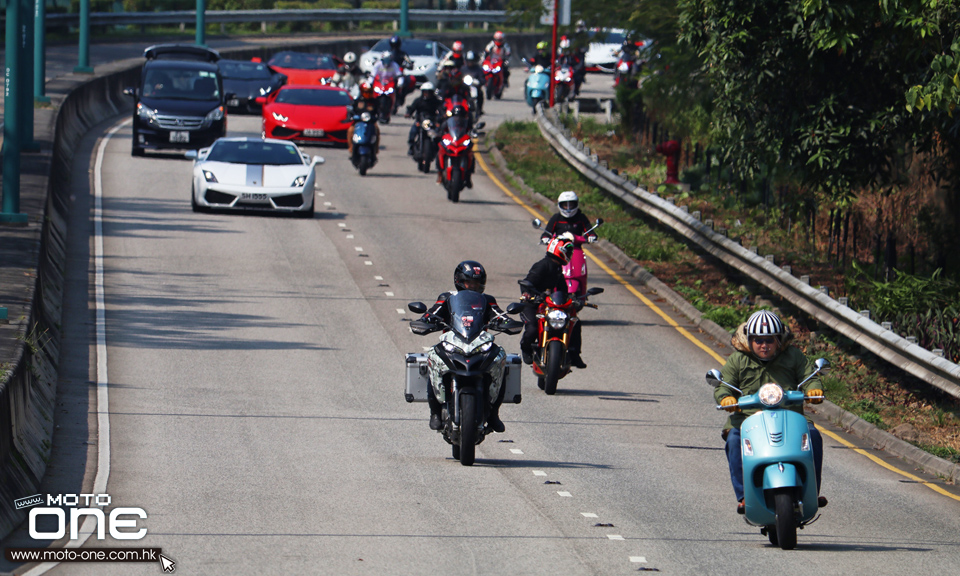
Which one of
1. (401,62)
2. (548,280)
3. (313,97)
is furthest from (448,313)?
(401,62)

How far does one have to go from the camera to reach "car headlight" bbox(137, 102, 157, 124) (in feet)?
102

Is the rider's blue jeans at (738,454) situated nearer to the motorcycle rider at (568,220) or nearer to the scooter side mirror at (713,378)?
the scooter side mirror at (713,378)

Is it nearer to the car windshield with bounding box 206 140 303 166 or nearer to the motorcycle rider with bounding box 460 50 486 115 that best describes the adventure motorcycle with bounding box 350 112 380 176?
the car windshield with bounding box 206 140 303 166

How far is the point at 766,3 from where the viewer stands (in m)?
18.0

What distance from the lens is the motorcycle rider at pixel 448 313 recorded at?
39.1ft

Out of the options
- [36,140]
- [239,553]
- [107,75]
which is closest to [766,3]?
[239,553]

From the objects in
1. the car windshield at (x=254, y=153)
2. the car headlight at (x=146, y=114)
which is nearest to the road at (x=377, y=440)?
the car windshield at (x=254, y=153)

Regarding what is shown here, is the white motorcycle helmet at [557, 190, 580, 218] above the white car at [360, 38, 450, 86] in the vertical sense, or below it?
below

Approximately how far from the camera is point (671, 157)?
27.8 metres

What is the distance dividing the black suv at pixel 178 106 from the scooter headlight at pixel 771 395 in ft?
77.6

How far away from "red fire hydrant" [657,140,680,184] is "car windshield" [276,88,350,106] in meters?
9.75

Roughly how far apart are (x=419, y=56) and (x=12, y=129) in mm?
30077

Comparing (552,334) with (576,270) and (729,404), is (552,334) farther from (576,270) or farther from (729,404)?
(729,404)

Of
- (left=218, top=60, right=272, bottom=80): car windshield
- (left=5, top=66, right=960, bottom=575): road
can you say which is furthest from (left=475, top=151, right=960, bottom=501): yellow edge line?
(left=218, top=60, right=272, bottom=80): car windshield
